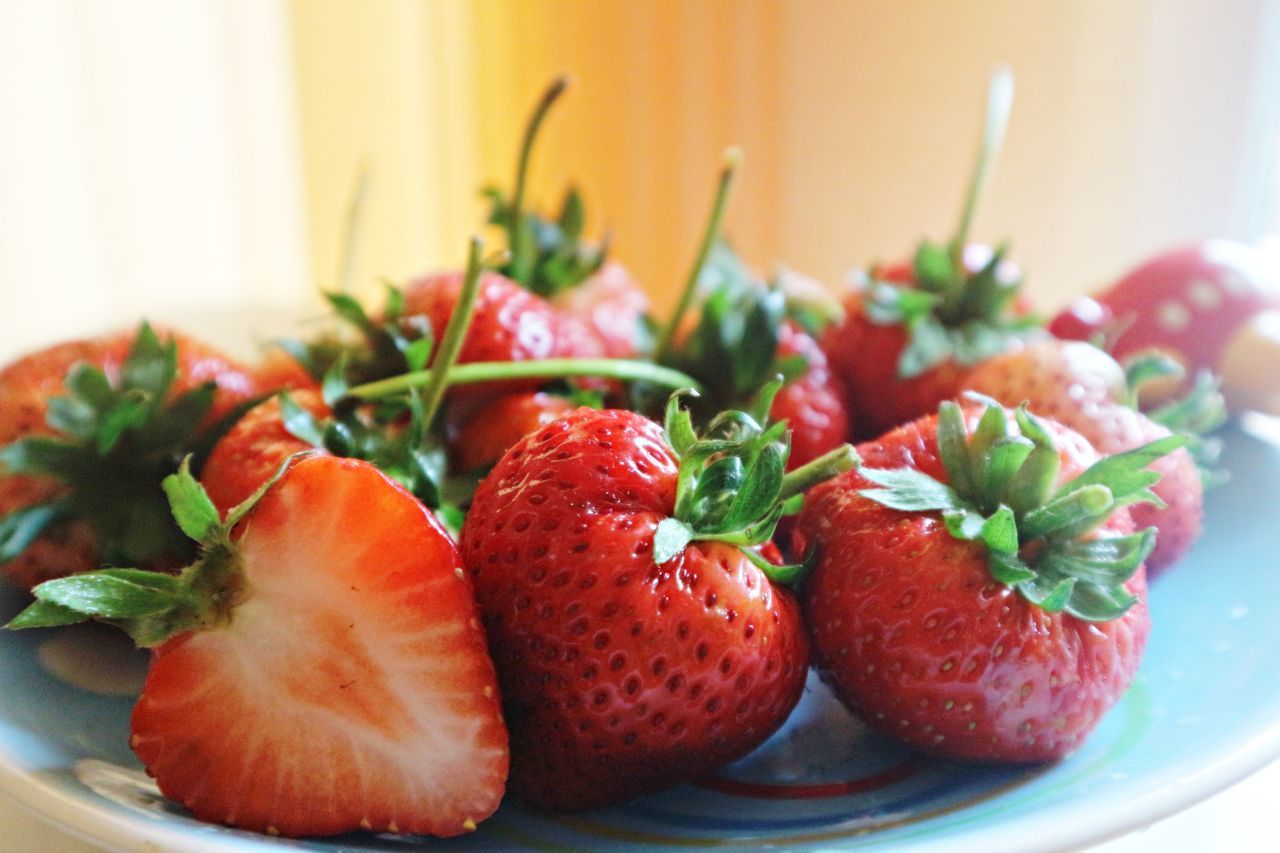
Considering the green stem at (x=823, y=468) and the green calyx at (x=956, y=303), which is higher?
the green stem at (x=823, y=468)

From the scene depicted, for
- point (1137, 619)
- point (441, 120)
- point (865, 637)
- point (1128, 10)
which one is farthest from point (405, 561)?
point (441, 120)

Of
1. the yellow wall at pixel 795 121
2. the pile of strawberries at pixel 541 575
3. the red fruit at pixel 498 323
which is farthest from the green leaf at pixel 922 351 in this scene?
the yellow wall at pixel 795 121

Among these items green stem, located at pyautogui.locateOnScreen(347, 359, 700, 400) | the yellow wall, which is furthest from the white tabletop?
the yellow wall

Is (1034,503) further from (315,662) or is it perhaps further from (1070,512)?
(315,662)

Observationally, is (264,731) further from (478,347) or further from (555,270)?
(555,270)

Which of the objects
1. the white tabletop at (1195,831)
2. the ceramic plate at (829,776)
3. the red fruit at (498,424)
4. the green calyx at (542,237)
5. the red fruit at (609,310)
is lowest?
the white tabletop at (1195,831)

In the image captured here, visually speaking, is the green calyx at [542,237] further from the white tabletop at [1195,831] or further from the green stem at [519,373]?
the white tabletop at [1195,831]
